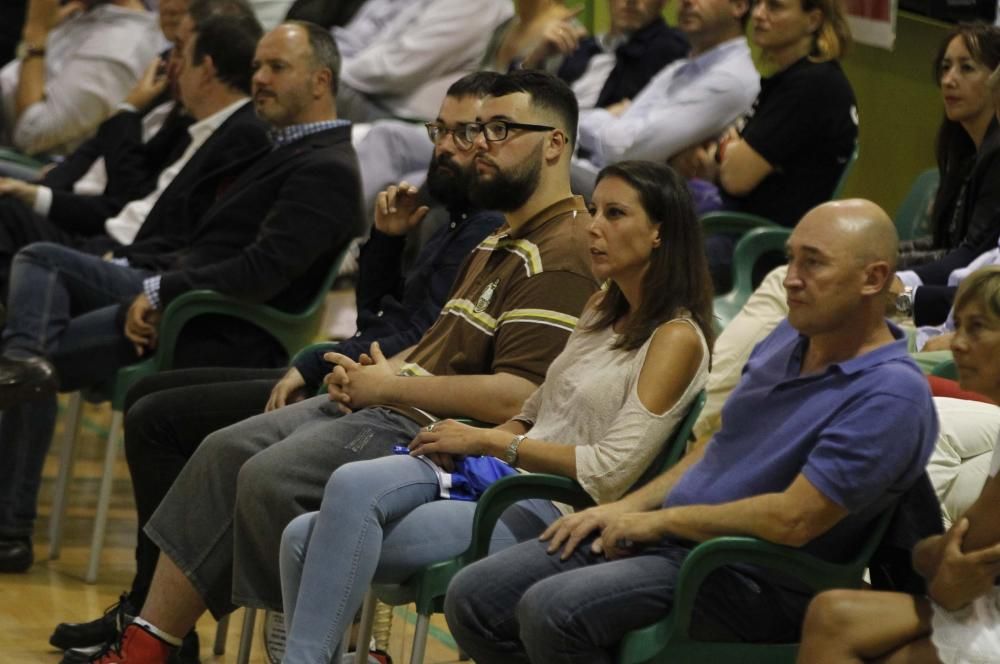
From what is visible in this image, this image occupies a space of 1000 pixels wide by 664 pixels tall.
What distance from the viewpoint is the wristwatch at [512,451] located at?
10.3 ft

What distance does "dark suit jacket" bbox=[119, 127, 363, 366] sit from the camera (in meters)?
4.57

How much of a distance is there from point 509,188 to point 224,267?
4.30 ft

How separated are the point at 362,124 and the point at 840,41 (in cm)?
206

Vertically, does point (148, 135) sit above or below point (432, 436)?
below

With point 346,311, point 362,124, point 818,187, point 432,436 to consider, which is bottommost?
point 346,311

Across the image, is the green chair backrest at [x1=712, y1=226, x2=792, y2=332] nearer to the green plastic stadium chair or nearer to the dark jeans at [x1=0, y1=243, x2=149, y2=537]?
the green plastic stadium chair

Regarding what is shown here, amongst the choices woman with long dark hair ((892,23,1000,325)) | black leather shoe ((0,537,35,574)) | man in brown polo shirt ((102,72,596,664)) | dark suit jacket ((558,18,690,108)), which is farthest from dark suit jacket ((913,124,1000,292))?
black leather shoe ((0,537,35,574))

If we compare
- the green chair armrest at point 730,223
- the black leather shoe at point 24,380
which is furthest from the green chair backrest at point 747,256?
the black leather shoe at point 24,380

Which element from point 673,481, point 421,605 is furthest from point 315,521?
point 673,481

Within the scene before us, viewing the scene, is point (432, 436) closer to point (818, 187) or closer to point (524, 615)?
point (524, 615)

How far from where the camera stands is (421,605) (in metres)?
3.12

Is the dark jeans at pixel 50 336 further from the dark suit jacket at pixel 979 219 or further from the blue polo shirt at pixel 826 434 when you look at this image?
the blue polo shirt at pixel 826 434

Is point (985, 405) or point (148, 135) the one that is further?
point (148, 135)

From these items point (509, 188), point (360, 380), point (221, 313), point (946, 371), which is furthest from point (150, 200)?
point (946, 371)
